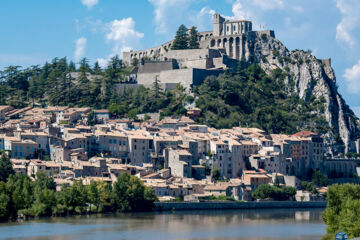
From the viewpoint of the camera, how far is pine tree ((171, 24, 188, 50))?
10906cm

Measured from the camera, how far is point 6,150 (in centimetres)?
7300

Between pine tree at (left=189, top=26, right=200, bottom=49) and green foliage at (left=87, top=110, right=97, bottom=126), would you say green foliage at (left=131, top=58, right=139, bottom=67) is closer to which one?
pine tree at (left=189, top=26, right=200, bottom=49)

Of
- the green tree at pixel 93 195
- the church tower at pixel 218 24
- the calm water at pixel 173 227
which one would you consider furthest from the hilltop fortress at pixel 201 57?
the green tree at pixel 93 195

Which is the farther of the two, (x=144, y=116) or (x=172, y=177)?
(x=144, y=116)

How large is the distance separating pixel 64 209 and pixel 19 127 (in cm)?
2226

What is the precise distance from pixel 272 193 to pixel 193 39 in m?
41.1

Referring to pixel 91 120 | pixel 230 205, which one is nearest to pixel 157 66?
pixel 91 120

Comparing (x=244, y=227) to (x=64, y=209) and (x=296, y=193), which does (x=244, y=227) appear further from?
(x=296, y=193)

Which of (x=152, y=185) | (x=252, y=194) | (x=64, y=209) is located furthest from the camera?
(x=252, y=194)

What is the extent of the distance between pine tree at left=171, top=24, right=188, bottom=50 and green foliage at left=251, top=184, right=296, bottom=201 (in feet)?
127

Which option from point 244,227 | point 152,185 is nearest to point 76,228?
point 244,227

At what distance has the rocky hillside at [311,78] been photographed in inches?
3883

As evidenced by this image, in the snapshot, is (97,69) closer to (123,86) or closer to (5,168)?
(123,86)

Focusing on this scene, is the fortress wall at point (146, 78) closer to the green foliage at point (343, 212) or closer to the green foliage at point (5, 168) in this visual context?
the green foliage at point (5, 168)
